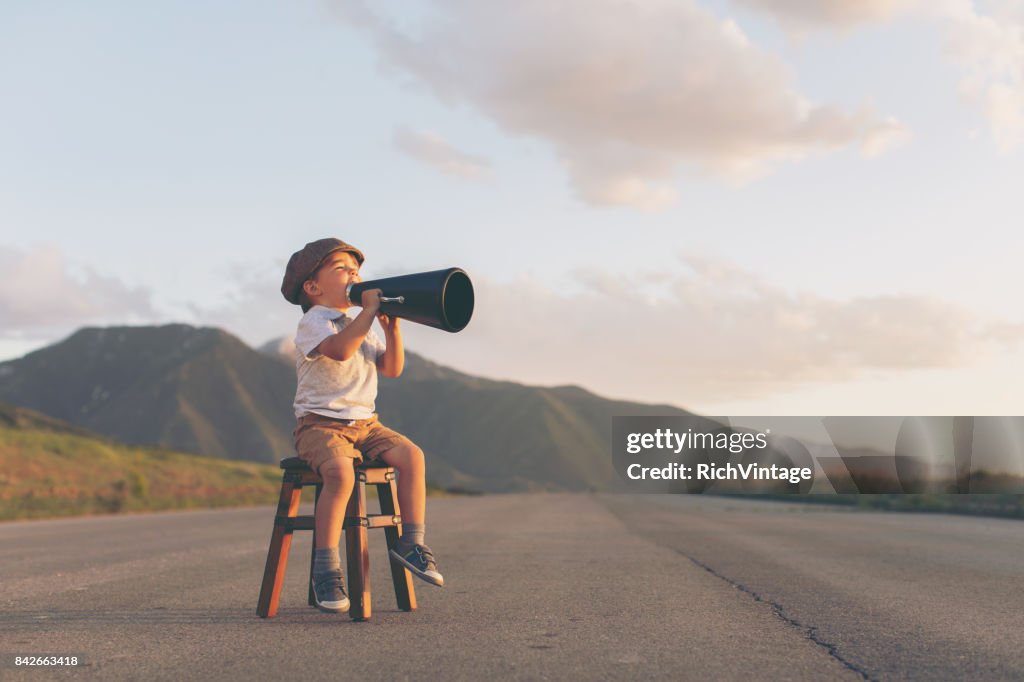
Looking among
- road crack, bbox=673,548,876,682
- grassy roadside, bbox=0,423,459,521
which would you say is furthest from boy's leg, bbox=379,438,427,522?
grassy roadside, bbox=0,423,459,521

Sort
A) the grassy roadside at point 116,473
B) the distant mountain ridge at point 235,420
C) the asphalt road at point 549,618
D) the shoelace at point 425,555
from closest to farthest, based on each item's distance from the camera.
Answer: the asphalt road at point 549,618 < the shoelace at point 425,555 < the grassy roadside at point 116,473 < the distant mountain ridge at point 235,420

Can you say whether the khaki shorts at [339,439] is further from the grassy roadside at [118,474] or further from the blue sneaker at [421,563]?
the grassy roadside at [118,474]

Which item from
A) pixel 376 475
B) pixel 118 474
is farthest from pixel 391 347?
pixel 118 474

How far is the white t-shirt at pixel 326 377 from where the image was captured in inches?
187

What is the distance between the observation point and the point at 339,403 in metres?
4.77

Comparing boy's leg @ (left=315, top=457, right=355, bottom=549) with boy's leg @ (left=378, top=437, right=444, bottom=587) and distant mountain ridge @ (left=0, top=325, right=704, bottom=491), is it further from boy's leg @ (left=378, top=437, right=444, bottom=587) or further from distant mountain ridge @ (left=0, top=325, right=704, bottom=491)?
distant mountain ridge @ (left=0, top=325, right=704, bottom=491)

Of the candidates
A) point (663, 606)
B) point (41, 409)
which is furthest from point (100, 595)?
point (41, 409)

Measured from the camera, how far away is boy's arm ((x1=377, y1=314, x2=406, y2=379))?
5004 millimetres

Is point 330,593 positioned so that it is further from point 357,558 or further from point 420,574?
point 420,574

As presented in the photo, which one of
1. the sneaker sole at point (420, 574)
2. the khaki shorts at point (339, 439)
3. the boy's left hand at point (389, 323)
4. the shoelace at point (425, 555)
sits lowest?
the sneaker sole at point (420, 574)

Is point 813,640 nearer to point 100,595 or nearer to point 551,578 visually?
point 551,578

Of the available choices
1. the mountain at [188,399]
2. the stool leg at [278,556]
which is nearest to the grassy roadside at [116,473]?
the stool leg at [278,556]

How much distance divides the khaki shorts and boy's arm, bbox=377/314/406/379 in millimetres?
292

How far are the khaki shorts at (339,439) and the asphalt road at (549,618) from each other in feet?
2.65
